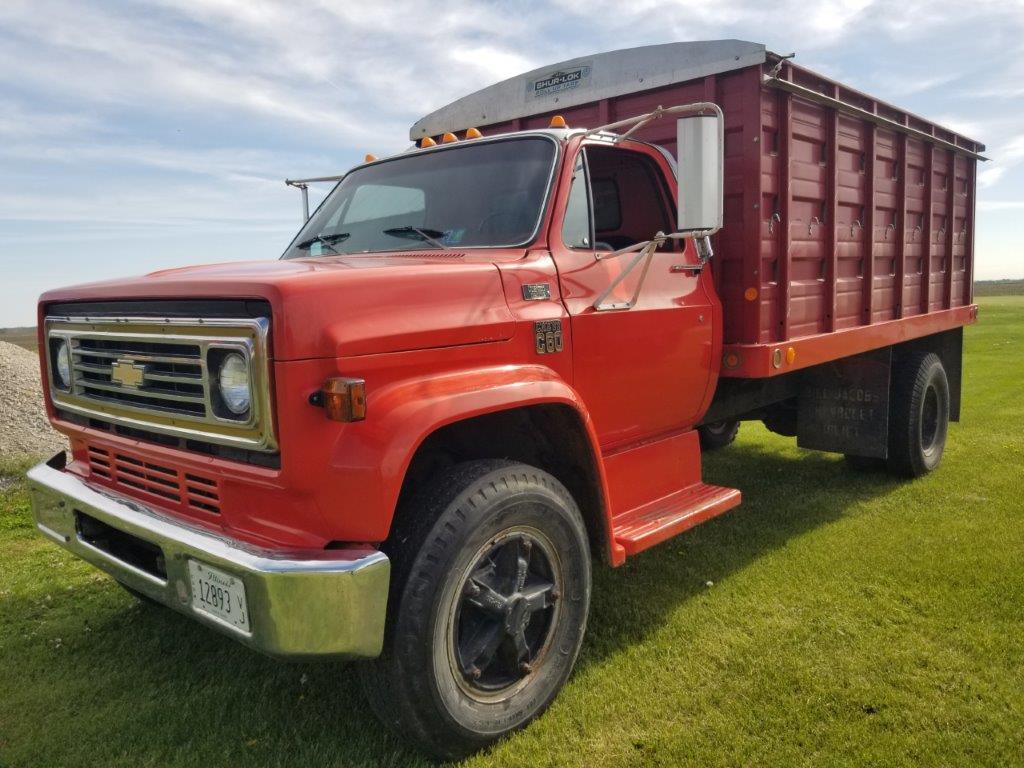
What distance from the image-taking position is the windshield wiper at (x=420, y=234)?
3.35m

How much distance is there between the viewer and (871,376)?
5.71 meters

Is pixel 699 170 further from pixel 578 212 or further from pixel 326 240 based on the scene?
pixel 326 240

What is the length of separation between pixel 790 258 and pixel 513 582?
2.54 m

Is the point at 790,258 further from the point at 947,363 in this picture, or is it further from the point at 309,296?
the point at 947,363

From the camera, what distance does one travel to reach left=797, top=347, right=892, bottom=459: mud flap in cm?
569

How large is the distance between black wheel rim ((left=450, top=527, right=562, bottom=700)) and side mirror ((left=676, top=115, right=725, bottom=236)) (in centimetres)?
131

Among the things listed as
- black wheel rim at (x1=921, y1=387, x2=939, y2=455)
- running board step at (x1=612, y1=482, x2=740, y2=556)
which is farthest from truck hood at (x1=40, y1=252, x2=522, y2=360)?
black wheel rim at (x1=921, y1=387, x2=939, y2=455)

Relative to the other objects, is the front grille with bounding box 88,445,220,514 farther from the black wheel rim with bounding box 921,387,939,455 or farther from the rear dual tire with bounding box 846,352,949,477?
the black wheel rim with bounding box 921,387,939,455

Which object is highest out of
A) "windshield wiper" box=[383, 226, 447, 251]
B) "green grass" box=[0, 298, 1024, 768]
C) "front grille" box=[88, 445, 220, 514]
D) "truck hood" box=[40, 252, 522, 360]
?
"windshield wiper" box=[383, 226, 447, 251]

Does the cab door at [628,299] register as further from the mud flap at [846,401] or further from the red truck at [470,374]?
the mud flap at [846,401]

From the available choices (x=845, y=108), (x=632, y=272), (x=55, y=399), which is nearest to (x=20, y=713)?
(x=55, y=399)

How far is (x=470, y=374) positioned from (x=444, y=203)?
1.15m

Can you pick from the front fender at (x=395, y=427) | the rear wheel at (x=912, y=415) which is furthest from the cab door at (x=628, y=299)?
the rear wheel at (x=912, y=415)

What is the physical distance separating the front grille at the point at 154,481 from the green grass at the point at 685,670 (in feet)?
2.80
